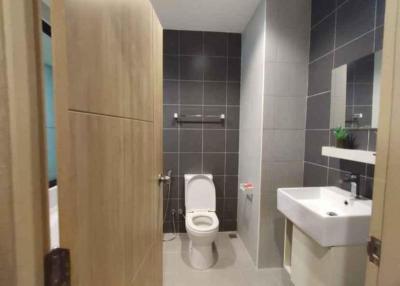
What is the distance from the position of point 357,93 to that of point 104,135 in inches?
65.0

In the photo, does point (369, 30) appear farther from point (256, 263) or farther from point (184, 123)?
point (256, 263)

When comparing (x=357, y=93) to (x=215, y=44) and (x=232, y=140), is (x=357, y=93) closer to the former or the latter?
(x=232, y=140)

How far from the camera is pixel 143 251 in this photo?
38.4 inches

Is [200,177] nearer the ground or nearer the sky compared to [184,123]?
nearer the ground

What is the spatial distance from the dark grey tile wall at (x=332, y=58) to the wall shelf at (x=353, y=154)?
124 mm

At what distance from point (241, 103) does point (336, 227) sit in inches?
69.7

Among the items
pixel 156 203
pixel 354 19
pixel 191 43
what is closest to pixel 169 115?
pixel 191 43

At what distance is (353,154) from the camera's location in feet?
4.36

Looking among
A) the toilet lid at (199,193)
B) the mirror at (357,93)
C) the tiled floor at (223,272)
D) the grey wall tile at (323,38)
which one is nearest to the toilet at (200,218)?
the toilet lid at (199,193)

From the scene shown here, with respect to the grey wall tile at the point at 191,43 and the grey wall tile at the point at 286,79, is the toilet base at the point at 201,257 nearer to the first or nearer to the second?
the grey wall tile at the point at 286,79

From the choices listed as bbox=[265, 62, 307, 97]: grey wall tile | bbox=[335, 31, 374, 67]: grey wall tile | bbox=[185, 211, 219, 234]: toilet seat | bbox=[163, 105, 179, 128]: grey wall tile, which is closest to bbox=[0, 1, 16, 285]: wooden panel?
bbox=[335, 31, 374, 67]: grey wall tile

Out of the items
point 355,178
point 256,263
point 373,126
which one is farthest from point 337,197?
point 256,263

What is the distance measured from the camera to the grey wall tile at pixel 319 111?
1714 millimetres

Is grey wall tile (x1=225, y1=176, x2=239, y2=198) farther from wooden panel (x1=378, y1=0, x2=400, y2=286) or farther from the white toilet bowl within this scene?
wooden panel (x1=378, y1=0, x2=400, y2=286)
